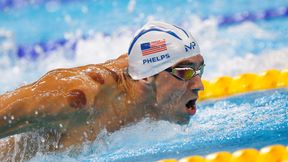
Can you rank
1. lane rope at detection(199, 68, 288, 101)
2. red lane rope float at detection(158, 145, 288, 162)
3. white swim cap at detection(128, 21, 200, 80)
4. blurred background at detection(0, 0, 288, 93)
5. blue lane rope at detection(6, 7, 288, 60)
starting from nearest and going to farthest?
red lane rope float at detection(158, 145, 288, 162), white swim cap at detection(128, 21, 200, 80), lane rope at detection(199, 68, 288, 101), blurred background at detection(0, 0, 288, 93), blue lane rope at detection(6, 7, 288, 60)

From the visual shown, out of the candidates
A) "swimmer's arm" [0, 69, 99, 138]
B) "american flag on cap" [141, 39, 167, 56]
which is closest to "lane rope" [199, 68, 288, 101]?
"american flag on cap" [141, 39, 167, 56]

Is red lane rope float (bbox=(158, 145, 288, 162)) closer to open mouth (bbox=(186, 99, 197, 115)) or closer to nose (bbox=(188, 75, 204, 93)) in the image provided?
open mouth (bbox=(186, 99, 197, 115))

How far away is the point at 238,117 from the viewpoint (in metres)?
4.44

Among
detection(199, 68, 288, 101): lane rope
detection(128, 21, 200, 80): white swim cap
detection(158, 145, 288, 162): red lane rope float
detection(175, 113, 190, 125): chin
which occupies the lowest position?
detection(158, 145, 288, 162): red lane rope float

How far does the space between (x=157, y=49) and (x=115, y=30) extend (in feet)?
15.2

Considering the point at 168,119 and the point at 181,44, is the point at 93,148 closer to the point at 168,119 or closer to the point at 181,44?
the point at 168,119

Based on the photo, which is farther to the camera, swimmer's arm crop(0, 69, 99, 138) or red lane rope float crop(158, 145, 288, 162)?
red lane rope float crop(158, 145, 288, 162)

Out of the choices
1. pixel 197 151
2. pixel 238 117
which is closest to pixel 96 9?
pixel 238 117

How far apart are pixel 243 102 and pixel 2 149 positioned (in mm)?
2339

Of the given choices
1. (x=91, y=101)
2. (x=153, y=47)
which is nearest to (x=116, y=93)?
(x=91, y=101)

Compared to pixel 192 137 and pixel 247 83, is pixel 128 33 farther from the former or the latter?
pixel 192 137

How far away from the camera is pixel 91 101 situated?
3.05 m

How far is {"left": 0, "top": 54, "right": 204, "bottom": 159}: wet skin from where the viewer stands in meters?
2.90

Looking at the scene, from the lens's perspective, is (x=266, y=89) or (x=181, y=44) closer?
(x=181, y=44)
